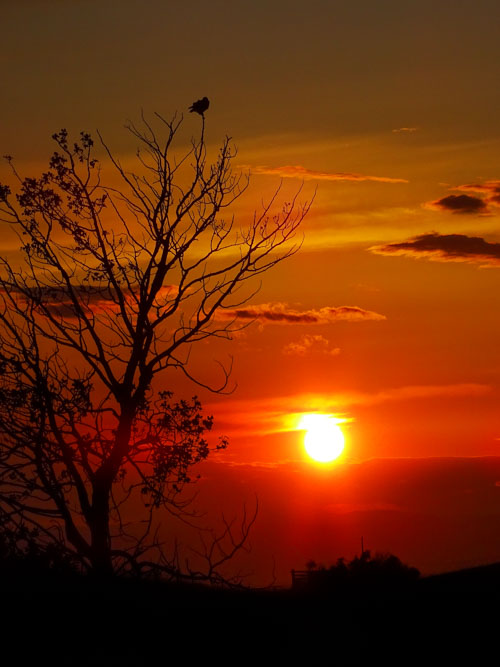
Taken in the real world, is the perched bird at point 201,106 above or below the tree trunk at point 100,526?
above

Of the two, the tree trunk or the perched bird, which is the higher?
the perched bird

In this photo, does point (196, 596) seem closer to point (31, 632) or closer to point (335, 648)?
point (31, 632)

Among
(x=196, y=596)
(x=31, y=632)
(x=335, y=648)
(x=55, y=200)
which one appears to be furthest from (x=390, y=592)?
(x=55, y=200)

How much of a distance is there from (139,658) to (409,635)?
3032 millimetres

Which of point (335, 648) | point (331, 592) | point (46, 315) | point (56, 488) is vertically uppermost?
point (46, 315)

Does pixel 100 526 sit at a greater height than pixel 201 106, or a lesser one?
lesser

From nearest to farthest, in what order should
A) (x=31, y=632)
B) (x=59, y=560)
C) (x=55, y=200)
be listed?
(x=31, y=632) → (x=59, y=560) → (x=55, y=200)

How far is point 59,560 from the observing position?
13953mm

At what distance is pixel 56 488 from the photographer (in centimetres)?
1459

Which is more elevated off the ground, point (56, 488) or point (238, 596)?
point (56, 488)

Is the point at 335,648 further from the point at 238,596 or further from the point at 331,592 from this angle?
the point at 238,596

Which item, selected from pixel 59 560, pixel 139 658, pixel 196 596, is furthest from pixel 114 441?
pixel 139 658

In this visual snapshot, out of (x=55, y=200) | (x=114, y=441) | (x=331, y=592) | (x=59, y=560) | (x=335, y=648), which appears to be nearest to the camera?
(x=335, y=648)

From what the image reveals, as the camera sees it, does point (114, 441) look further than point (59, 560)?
Yes
